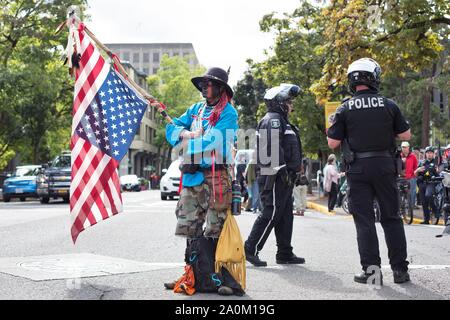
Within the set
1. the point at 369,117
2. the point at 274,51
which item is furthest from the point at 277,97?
the point at 274,51

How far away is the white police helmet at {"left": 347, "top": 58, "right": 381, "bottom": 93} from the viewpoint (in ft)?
Result: 18.5

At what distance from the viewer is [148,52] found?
4651 inches

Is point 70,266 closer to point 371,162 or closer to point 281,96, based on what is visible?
point 281,96

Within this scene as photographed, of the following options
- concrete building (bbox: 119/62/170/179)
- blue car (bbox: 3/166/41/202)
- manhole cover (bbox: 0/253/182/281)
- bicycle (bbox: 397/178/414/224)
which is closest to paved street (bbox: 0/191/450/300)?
manhole cover (bbox: 0/253/182/281)

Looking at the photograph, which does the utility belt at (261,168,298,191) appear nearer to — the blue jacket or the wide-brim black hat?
the blue jacket

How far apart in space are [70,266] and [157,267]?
3.05 feet

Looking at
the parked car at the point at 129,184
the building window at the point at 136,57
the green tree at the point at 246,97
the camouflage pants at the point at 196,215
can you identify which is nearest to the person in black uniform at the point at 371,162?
the camouflage pants at the point at 196,215

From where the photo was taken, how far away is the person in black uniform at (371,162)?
5.51 meters

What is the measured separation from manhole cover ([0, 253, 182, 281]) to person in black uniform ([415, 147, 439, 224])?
8521 mm

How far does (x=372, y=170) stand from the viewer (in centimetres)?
550

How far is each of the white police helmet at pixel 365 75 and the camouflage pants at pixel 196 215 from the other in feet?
5.96

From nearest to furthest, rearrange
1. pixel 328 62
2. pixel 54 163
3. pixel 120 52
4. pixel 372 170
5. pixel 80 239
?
pixel 372 170 → pixel 80 239 → pixel 328 62 → pixel 54 163 → pixel 120 52
